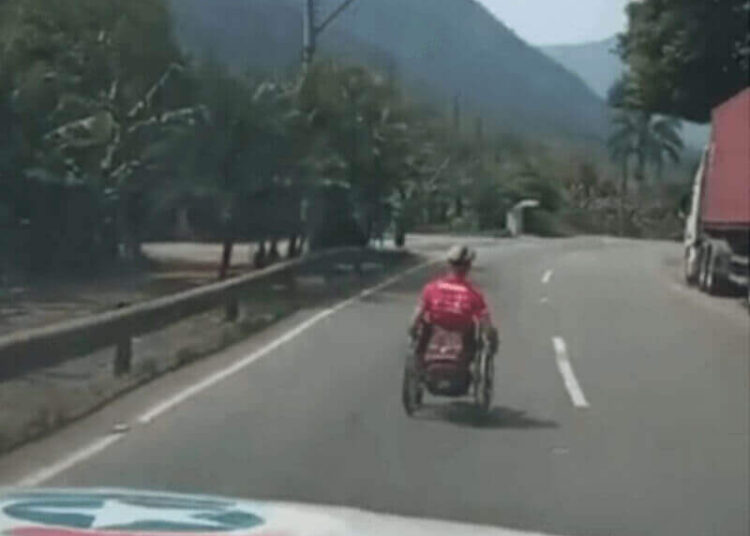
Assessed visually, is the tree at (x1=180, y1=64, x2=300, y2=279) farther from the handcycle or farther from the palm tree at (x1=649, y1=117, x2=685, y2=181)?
the palm tree at (x1=649, y1=117, x2=685, y2=181)

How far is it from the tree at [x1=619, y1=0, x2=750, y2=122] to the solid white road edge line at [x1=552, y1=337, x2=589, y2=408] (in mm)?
28266

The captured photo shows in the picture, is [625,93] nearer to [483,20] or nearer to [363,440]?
[363,440]

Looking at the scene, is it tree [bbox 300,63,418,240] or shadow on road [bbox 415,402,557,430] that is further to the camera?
A: tree [bbox 300,63,418,240]

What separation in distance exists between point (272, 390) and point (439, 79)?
111m

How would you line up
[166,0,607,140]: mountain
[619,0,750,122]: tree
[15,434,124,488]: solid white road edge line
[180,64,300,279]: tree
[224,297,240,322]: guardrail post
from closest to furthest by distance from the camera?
[15,434,124,488]: solid white road edge line
[224,297,240,322]: guardrail post
[180,64,300,279]: tree
[619,0,750,122]: tree
[166,0,607,140]: mountain

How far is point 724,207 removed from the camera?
37469mm

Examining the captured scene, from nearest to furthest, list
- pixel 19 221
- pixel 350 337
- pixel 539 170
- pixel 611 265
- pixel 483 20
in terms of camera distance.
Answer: pixel 350 337 → pixel 19 221 → pixel 611 265 → pixel 483 20 → pixel 539 170

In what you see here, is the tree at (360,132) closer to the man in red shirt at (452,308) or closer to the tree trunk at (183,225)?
the tree trunk at (183,225)

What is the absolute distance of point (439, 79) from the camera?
129 meters

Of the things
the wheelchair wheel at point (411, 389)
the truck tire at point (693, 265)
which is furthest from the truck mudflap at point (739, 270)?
the wheelchair wheel at point (411, 389)

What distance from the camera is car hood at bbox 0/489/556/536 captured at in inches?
142

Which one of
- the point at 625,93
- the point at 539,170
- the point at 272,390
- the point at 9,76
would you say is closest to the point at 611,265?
the point at 625,93

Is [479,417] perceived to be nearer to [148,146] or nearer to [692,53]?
[148,146]

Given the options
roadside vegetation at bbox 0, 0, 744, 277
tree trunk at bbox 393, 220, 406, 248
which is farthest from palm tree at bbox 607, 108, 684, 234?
roadside vegetation at bbox 0, 0, 744, 277
